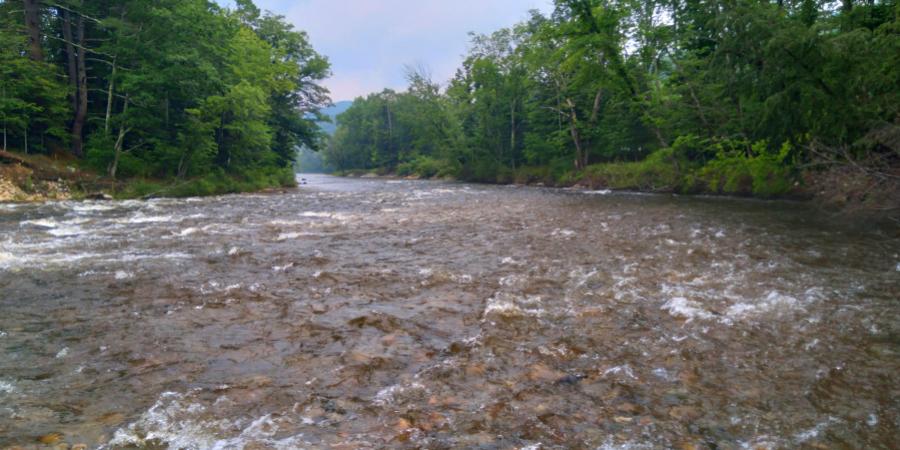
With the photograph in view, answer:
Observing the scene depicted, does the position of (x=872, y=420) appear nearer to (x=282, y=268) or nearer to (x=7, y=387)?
(x=7, y=387)

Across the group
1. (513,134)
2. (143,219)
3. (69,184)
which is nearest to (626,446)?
(143,219)

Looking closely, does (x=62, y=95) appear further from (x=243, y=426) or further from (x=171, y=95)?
(x=243, y=426)

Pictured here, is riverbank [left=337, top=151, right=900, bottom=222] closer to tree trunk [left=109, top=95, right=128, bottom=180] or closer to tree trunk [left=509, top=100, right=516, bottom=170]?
tree trunk [left=509, top=100, right=516, bottom=170]

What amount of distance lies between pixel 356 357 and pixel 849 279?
24.3 feet

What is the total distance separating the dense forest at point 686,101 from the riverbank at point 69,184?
23685 millimetres

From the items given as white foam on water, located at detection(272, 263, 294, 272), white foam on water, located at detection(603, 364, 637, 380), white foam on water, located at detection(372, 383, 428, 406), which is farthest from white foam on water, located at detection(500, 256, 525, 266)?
white foam on water, located at detection(372, 383, 428, 406)

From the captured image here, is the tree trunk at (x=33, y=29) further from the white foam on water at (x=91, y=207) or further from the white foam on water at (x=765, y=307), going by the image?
the white foam on water at (x=765, y=307)

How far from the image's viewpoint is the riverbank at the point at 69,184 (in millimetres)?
20594

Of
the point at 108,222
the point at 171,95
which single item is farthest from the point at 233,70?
the point at 108,222

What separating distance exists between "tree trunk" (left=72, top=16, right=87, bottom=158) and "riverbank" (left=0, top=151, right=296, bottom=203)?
101 centimetres

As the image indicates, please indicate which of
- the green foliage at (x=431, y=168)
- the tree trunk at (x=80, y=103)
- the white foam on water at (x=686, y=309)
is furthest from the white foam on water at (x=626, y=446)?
the green foliage at (x=431, y=168)

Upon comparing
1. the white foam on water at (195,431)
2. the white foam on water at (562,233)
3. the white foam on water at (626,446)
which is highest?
the white foam on water at (562,233)

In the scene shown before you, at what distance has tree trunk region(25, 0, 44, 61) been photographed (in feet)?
82.2

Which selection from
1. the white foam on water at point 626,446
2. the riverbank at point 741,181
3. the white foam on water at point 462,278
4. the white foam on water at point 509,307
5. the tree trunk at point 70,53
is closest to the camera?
the white foam on water at point 626,446
